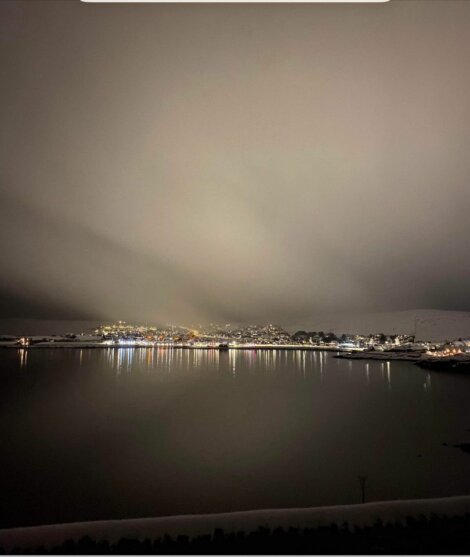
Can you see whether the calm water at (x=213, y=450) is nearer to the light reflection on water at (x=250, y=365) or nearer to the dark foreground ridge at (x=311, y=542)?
the dark foreground ridge at (x=311, y=542)

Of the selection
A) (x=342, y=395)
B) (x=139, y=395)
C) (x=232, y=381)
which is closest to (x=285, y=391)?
(x=342, y=395)

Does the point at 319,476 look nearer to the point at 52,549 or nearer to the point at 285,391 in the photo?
the point at 52,549

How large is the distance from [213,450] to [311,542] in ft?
21.3

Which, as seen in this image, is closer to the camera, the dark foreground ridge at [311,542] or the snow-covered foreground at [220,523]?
the dark foreground ridge at [311,542]

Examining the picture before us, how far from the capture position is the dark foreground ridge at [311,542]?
441 cm

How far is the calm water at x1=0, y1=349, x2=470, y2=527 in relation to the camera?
746 centimetres

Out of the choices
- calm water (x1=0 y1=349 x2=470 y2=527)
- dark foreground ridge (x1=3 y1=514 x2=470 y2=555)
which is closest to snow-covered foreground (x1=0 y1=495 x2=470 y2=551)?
dark foreground ridge (x1=3 y1=514 x2=470 y2=555)

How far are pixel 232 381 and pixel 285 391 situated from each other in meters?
5.49

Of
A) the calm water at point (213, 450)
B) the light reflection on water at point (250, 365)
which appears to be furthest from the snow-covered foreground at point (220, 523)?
the light reflection on water at point (250, 365)

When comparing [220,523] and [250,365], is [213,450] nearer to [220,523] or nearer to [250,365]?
[220,523]

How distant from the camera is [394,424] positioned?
46.1 feet

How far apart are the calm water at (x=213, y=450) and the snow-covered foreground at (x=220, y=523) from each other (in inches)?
81.9

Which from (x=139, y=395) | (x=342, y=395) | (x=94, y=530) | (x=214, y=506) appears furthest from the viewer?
(x=342, y=395)

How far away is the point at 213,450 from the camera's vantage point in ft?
35.0
